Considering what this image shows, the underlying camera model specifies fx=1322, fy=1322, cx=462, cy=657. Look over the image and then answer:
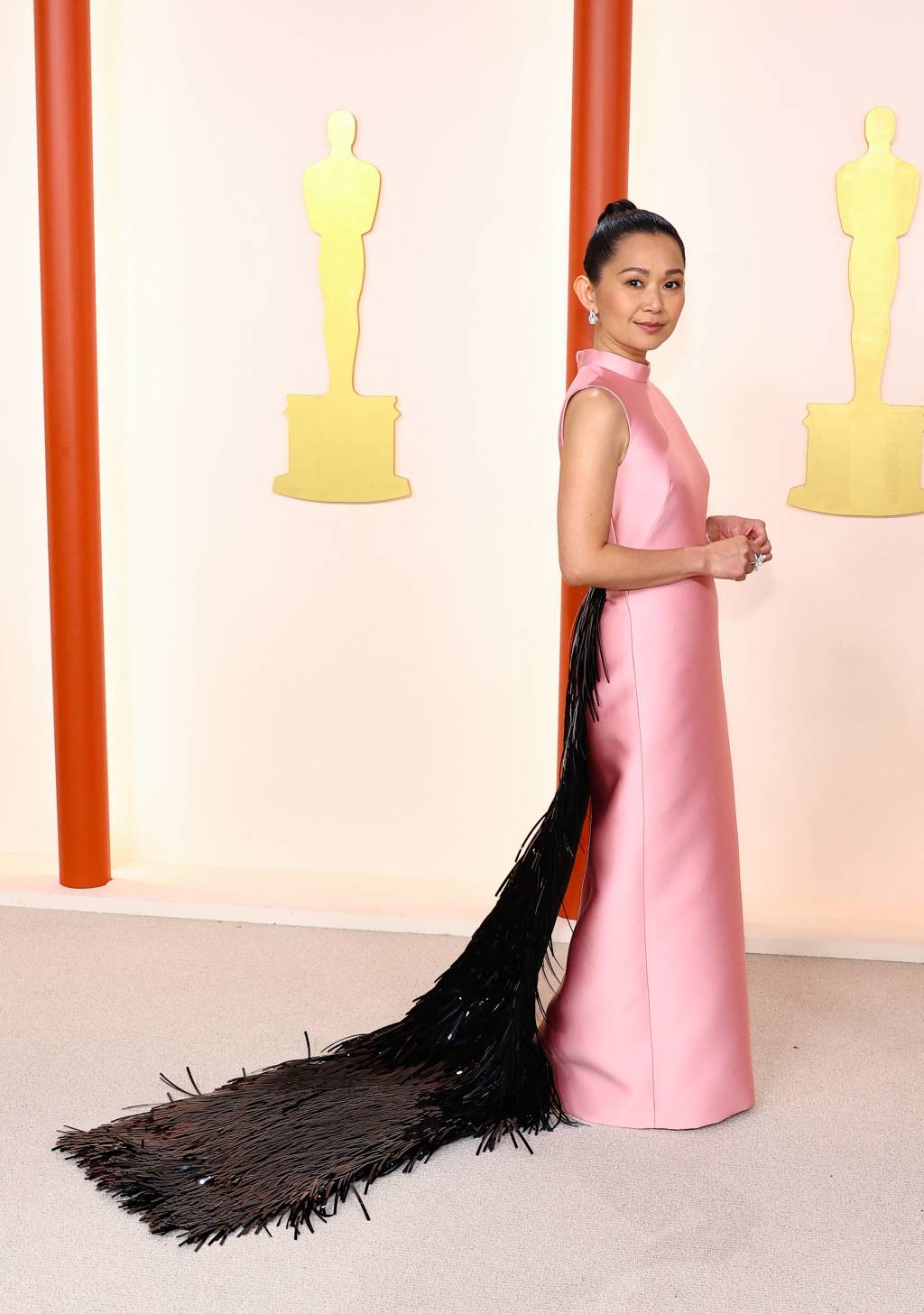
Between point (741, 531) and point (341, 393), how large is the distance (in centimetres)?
131

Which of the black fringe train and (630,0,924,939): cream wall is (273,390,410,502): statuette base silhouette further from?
the black fringe train

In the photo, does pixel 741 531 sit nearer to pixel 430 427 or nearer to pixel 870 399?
pixel 870 399

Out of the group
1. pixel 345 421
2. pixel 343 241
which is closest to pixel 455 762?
pixel 345 421

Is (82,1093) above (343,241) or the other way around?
the other way around

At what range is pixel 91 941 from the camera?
3.01m

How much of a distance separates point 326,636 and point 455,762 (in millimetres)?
455

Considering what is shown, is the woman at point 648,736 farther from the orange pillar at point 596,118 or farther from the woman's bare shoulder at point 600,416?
the orange pillar at point 596,118

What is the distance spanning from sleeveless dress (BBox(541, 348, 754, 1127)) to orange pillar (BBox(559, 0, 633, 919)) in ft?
2.32

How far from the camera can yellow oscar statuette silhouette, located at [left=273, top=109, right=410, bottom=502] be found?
313 centimetres

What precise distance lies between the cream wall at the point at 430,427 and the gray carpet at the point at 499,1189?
0.63 meters

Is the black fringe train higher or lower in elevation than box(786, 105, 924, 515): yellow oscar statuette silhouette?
lower

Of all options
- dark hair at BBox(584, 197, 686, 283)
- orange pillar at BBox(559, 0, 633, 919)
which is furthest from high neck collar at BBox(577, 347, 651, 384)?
orange pillar at BBox(559, 0, 633, 919)

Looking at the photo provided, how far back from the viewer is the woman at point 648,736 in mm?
2055

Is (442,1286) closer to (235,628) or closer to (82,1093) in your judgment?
(82,1093)
